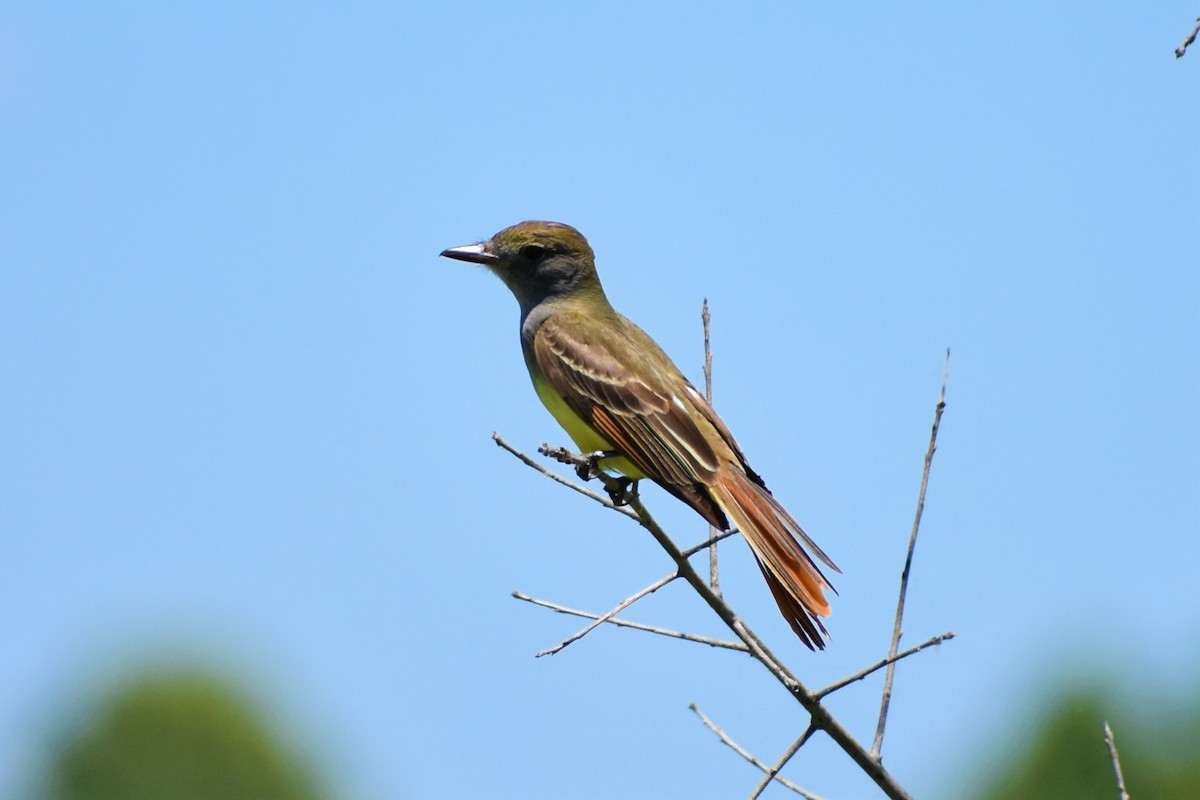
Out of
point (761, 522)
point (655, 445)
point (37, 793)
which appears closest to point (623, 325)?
point (655, 445)

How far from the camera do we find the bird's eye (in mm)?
9836

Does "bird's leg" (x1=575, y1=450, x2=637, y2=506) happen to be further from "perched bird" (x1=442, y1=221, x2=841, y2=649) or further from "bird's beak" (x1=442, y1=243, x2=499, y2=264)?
"bird's beak" (x1=442, y1=243, x2=499, y2=264)

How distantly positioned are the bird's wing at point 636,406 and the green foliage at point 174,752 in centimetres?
3219

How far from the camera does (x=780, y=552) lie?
738 cm

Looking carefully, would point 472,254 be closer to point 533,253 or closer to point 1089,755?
point 533,253

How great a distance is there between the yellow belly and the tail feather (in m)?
0.62

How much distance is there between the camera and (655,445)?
8.40m

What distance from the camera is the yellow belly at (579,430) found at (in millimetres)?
8531

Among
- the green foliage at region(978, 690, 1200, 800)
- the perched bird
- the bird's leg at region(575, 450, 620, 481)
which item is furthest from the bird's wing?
the green foliage at region(978, 690, 1200, 800)

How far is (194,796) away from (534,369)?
32.8 m

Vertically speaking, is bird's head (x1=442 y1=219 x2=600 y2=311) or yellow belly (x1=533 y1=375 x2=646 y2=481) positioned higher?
bird's head (x1=442 y1=219 x2=600 y2=311)

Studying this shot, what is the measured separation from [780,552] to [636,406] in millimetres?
1624

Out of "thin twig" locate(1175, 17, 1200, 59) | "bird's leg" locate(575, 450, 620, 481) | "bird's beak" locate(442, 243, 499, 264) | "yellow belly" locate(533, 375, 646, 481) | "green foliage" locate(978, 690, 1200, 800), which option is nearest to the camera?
"thin twig" locate(1175, 17, 1200, 59)

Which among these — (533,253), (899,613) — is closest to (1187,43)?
(899,613)
